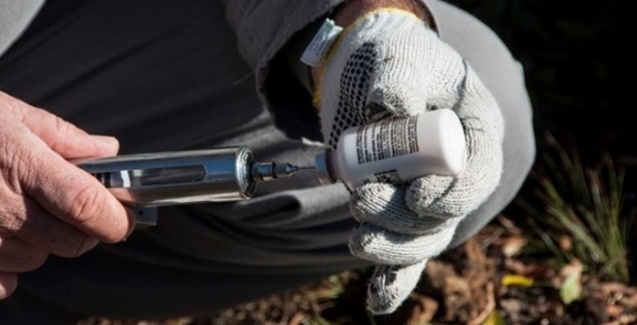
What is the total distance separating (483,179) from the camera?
1359 millimetres

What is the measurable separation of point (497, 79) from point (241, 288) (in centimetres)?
49

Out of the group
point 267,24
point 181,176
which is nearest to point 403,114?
point 181,176

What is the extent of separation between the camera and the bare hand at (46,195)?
4.64ft

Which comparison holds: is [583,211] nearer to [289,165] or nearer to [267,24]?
[267,24]

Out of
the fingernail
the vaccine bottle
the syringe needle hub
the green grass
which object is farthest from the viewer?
the green grass

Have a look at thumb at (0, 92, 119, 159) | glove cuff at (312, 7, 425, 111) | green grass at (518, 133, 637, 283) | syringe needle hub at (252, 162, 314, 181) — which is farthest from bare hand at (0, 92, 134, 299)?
green grass at (518, 133, 637, 283)

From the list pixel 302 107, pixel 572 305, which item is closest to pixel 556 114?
pixel 572 305

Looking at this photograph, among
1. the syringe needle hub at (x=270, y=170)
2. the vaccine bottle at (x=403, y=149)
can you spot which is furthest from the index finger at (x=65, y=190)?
the vaccine bottle at (x=403, y=149)

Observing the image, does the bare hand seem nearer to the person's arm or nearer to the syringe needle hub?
the syringe needle hub

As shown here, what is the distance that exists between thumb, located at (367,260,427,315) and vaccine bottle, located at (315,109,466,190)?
A: 0.42 feet

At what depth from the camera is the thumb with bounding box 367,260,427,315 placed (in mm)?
1394

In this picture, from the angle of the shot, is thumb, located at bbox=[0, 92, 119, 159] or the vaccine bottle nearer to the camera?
the vaccine bottle

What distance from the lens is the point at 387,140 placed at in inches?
50.6

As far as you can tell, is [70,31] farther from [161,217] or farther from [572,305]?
[572,305]
